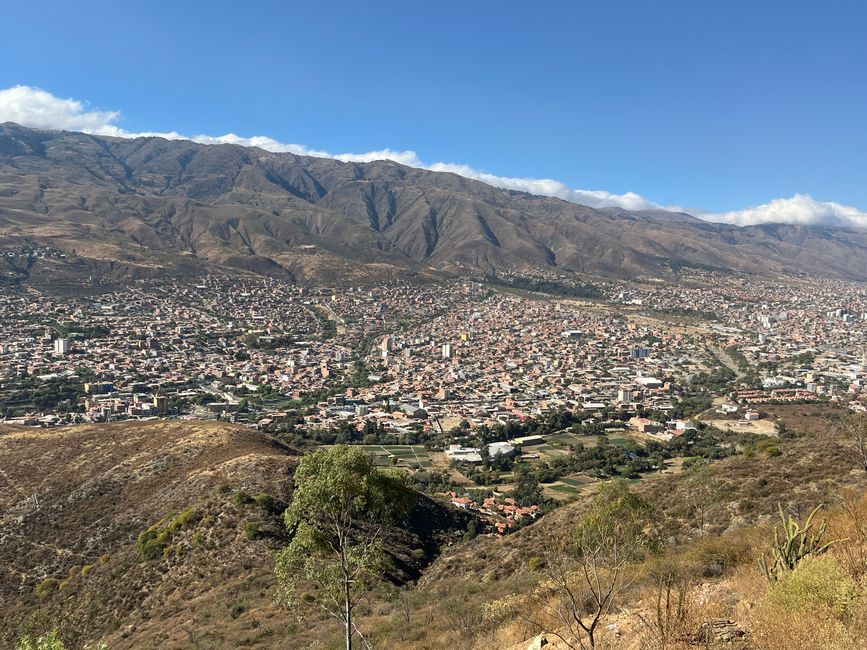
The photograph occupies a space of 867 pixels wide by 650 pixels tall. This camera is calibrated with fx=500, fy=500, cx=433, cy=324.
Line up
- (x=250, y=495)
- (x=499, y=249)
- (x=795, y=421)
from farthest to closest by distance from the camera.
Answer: (x=499, y=249) → (x=795, y=421) → (x=250, y=495)

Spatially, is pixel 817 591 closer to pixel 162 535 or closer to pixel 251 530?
pixel 251 530

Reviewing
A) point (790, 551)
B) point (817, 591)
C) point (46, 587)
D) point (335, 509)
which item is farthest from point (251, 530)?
point (817, 591)

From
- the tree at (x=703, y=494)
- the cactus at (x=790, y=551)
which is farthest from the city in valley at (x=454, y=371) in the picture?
the cactus at (x=790, y=551)

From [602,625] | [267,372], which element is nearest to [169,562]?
[602,625]

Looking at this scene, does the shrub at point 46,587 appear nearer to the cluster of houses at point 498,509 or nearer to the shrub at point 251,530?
the shrub at point 251,530

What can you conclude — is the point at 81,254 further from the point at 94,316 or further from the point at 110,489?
the point at 110,489

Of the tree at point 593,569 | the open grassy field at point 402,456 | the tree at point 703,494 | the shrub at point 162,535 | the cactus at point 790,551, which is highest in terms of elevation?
the cactus at point 790,551

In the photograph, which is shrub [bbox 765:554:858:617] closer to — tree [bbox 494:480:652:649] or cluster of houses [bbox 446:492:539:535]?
tree [bbox 494:480:652:649]
